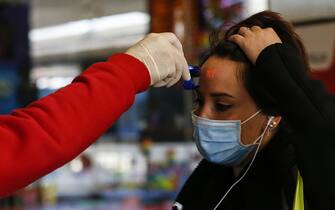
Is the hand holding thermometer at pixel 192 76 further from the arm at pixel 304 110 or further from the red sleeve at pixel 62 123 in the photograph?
the red sleeve at pixel 62 123

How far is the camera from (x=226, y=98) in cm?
164

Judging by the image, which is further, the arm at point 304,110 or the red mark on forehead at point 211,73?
the red mark on forehead at point 211,73

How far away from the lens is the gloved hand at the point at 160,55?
1.01 metres

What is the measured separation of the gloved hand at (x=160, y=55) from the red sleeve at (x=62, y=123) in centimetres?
4

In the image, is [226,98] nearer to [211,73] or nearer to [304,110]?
[211,73]

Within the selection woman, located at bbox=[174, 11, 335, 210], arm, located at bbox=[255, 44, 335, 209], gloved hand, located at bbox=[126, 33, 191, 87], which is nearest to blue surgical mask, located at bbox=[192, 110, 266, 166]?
woman, located at bbox=[174, 11, 335, 210]

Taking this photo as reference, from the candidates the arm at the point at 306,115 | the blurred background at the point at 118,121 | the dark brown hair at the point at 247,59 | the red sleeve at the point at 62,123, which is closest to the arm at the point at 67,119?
the red sleeve at the point at 62,123

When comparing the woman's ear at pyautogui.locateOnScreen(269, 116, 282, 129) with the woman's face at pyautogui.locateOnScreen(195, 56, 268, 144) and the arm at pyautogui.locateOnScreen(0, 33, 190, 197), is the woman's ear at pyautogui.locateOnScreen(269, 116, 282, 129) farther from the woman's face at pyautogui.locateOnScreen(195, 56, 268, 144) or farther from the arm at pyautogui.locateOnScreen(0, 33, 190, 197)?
the arm at pyautogui.locateOnScreen(0, 33, 190, 197)

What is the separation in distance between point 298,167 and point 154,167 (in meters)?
5.05

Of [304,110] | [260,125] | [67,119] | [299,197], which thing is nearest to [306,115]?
[304,110]

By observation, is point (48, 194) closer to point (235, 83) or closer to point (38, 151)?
point (235, 83)

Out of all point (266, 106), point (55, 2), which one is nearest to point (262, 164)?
point (266, 106)

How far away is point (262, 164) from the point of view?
5.16 feet

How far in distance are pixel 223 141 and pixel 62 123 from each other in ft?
2.70
